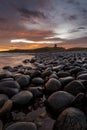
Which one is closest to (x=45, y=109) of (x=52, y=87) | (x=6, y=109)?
(x=6, y=109)

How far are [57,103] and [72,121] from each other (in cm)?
63

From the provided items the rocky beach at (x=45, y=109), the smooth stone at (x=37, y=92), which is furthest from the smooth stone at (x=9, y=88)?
the smooth stone at (x=37, y=92)

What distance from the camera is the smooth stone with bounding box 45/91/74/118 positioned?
2.47 m

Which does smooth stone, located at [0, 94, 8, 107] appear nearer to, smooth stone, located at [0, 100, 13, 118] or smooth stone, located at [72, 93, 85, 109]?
smooth stone, located at [0, 100, 13, 118]

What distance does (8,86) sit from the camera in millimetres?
3439

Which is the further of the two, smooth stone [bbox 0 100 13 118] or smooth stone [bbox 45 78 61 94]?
smooth stone [bbox 45 78 61 94]

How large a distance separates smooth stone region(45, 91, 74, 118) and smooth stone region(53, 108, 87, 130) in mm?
390

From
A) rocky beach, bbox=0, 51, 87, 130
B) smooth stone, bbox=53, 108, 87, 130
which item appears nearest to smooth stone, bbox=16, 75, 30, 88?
rocky beach, bbox=0, 51, 87, 130

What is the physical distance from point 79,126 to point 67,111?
0.25m

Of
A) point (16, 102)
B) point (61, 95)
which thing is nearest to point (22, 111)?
point (16, 102)

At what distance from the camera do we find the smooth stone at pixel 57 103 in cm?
247

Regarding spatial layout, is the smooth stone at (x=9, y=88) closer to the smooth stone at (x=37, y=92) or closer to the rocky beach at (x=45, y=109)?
the rocky beach at (x=45, y=109)

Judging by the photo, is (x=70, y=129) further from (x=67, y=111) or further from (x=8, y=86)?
(x=8, y=86)

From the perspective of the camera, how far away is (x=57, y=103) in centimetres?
252
